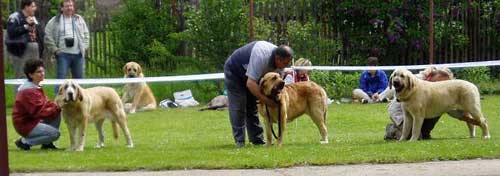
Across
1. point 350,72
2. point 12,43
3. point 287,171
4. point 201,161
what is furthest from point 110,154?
point 350,72

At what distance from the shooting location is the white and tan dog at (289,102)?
1193cm

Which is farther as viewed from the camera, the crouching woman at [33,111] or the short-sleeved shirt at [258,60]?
the crouching woman at [33,111]

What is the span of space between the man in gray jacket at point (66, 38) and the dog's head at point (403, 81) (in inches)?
292

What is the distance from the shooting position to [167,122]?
56.7 feet

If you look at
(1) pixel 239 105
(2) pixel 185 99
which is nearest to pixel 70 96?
(1) pixel 239 105

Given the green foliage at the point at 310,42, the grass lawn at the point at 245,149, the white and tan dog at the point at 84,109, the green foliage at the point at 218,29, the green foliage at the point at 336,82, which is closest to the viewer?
the grass lawn at the point at 245,149

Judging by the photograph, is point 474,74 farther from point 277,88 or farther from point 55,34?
point 277,88

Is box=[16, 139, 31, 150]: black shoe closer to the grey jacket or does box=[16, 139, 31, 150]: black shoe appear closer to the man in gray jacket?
the man in gray jacket

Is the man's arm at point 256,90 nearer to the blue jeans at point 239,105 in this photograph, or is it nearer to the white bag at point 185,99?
the blue jeans at point 239,105

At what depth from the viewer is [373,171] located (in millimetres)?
9875

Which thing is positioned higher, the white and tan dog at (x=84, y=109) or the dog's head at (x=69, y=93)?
the dog's head at (x=69, y=93)

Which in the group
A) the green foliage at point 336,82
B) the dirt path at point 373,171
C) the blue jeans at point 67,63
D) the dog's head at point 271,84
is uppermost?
the dog's head at point 271,84

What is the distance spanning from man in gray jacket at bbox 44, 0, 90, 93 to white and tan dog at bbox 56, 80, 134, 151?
16.5 ft

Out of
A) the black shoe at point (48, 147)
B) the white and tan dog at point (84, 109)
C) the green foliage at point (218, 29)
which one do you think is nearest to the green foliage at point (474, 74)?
the green foliage at point (218, 29)
